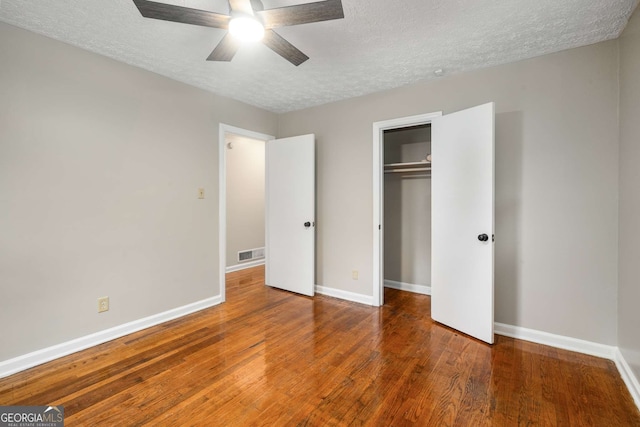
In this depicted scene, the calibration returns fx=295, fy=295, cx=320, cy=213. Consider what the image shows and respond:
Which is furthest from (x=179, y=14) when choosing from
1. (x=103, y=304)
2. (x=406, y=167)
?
(x=406, y=167)

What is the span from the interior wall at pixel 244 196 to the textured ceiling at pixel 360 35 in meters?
2.20

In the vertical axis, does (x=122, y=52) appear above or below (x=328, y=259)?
above

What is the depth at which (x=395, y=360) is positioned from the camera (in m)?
2.30

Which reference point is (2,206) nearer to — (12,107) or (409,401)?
(12,107)

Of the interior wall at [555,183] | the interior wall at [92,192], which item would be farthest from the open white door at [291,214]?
the interior wall at [555,183]

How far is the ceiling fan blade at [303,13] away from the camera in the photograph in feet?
5.14

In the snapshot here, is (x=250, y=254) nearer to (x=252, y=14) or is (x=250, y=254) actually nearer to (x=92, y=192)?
(x=92, y=192)

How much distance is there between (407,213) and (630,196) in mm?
2263

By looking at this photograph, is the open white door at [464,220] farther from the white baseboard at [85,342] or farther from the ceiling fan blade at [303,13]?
the white baseboard at [85,342]

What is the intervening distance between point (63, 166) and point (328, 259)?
2.84 metres

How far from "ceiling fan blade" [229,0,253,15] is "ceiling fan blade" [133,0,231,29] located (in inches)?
2.7

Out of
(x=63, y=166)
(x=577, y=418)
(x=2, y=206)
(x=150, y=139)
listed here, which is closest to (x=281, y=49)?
(x=150, y=139)

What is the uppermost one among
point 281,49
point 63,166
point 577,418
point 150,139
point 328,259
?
point 281,49

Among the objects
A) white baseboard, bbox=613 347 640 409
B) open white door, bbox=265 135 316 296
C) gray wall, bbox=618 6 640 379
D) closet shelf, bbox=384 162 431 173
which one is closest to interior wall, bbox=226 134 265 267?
open white door, bbox=265 135 316 296
